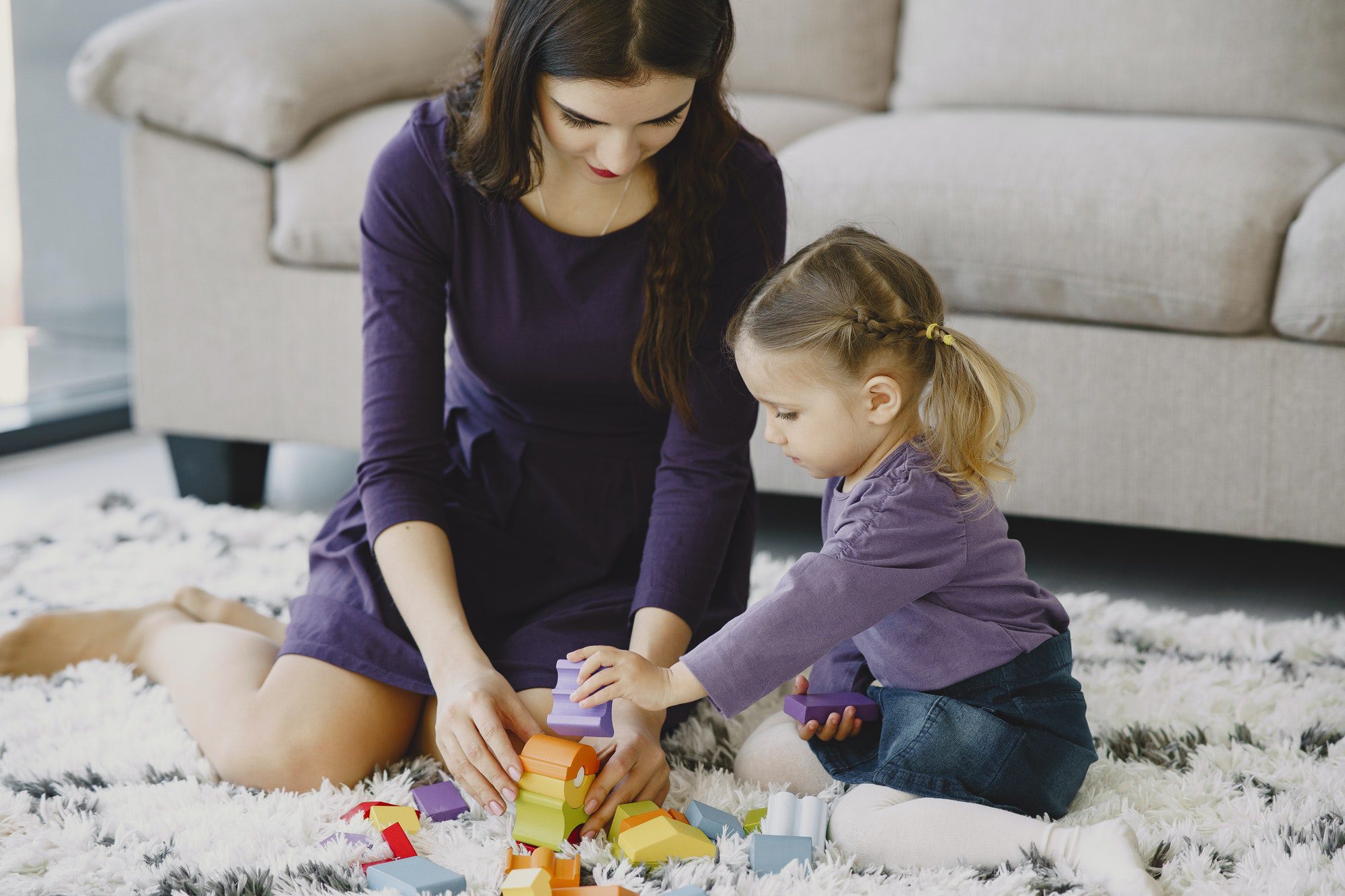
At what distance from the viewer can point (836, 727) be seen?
1.13m

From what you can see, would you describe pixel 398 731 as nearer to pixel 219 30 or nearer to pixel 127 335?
pixel 219 30

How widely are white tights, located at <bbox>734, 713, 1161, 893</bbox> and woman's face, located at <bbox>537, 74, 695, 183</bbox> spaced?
1.83ft

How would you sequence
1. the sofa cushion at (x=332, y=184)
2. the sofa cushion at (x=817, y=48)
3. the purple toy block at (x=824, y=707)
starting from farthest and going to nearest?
the sofa cushion at (x=817, y=48) < the sofa cushion at (x=332, y=184) < the purple toy block at (x=824, y=707)

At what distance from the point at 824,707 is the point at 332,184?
1.15m

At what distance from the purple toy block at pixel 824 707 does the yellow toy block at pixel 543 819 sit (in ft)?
0.69

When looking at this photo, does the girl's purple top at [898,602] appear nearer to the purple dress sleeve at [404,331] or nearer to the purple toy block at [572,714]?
the purple toy block at [572,714]

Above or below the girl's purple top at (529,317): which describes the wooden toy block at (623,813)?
below

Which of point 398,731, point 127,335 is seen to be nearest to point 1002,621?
point 398,731

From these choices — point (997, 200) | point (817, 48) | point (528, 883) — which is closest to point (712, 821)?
point (528, 883)

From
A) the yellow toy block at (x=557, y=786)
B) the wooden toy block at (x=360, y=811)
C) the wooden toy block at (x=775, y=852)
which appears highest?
the yellow toy block at (x=557, y=786)

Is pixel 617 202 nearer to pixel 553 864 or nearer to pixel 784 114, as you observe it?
pixel 553 864

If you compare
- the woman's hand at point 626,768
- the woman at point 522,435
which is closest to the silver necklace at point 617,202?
the woman at point 522,435

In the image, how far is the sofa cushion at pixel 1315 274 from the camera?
1519 millimetres

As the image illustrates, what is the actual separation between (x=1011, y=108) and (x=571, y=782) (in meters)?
1.53
